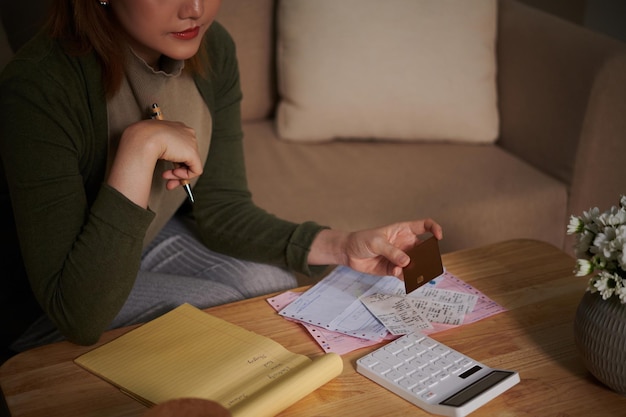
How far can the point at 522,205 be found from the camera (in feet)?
6.70

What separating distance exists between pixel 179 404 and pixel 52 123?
2.04 feet

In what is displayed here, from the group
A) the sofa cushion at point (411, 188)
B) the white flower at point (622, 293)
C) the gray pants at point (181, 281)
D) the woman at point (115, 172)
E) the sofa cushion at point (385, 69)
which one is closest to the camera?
the white flower at point (622, 293)

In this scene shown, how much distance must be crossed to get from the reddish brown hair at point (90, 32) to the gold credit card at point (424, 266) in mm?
574

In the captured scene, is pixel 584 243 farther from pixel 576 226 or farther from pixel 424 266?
pixel 424 266

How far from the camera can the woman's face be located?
4.03 ft

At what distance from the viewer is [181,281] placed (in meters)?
1.44

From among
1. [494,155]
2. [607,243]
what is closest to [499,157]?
[494,155]

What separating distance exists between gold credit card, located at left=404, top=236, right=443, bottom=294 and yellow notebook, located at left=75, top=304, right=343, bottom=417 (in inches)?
8.8

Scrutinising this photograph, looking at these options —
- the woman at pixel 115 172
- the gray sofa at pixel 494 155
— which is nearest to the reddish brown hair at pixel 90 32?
the woman at pixel 115 172

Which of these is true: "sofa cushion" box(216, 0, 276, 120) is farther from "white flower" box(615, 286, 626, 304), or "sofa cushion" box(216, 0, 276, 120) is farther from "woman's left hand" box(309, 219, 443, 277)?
"white flower" box(615, 286, 626, 304)

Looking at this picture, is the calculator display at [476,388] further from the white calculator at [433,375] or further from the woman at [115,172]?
the woman at [115,172]

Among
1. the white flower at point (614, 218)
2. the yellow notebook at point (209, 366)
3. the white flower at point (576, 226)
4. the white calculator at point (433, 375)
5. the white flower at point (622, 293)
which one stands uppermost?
the white flower at point (614, 218)

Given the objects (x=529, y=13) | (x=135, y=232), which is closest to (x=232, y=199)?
(x=135, y=232)

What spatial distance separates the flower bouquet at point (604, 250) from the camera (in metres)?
0.98
